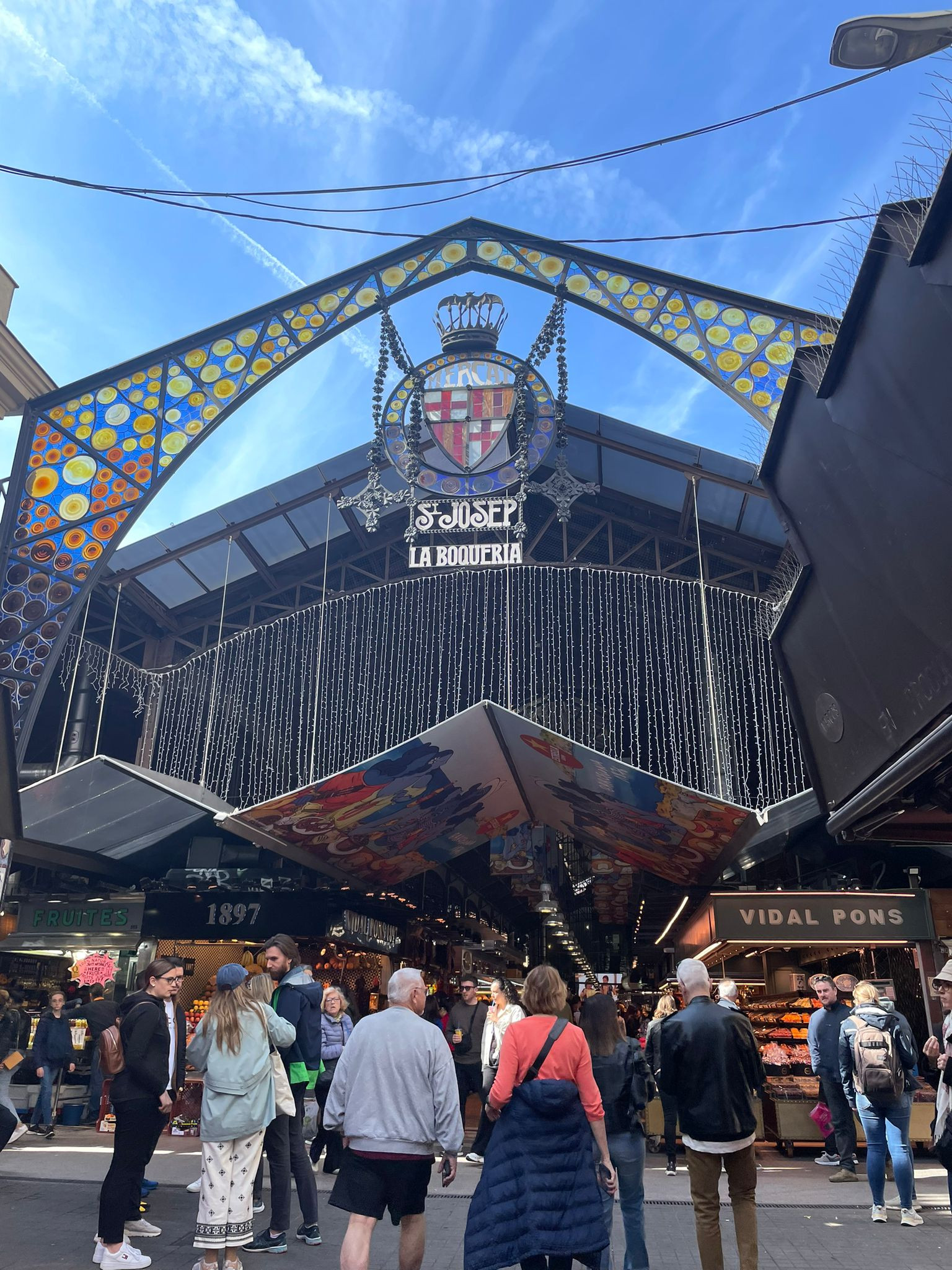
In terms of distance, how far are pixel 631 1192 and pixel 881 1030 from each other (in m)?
2.03

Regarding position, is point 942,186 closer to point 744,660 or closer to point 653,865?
point 744,660

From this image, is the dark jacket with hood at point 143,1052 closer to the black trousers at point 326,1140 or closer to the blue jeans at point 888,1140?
the black trousers at point 326,1140

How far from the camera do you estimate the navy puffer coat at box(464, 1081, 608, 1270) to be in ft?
10.4

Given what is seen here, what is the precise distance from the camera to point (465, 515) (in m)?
10.3

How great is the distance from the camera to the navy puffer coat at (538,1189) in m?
3.16

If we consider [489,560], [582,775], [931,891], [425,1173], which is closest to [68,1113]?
[582,775]

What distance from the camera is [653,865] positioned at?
42.0 feet

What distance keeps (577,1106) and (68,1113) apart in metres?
8.35

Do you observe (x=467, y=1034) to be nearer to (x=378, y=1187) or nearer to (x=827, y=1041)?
(x=827, y=1041)

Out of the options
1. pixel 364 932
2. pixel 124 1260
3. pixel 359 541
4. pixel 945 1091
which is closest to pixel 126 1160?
pixel 124 1260

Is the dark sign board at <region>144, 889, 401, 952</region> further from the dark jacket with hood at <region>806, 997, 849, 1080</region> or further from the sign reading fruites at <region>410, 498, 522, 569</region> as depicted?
the dark jacket with hood at <region>806, 997, 849, 1080</region>

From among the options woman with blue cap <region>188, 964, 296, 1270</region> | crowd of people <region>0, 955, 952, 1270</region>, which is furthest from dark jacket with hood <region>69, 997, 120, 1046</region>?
woman with blue cap <region>188, 964, 296, 1270</region>

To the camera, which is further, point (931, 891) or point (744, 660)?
point (744, 660)

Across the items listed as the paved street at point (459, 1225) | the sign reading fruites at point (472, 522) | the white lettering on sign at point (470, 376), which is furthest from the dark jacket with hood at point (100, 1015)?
the white lettering on sign at point (470, 376)
